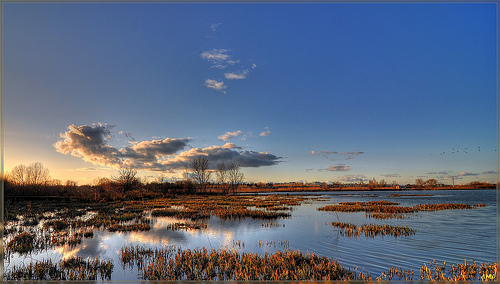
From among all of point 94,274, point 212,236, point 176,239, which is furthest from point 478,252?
point 94,274

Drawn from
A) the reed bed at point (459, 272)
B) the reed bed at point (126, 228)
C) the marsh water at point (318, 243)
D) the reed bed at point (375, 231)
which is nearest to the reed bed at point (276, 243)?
the marsh water at point (318, 243)

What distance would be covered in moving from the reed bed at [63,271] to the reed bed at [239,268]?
1.15 meters

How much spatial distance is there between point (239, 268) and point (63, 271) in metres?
6.96

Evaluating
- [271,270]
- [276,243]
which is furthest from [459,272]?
[276,243]

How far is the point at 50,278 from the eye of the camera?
31.5 feet

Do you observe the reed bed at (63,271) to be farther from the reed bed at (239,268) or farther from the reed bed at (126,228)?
the reed bed at (126,228)

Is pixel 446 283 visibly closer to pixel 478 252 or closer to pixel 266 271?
pixel 266 271

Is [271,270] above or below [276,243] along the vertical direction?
above

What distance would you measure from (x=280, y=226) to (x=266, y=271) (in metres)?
12.1

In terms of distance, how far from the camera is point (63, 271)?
10.2 meters

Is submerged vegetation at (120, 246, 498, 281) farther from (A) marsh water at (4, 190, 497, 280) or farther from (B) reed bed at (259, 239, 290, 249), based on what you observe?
(B) reed bed at (259, 239, 290, 249)

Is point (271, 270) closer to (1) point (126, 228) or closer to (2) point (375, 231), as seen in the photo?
(2) point (375, 231)

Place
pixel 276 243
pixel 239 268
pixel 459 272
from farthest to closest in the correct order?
1. pixel 276 243
2. pixel 459 272
3. pixel 239 268

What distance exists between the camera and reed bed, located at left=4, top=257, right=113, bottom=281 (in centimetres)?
957
